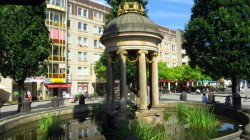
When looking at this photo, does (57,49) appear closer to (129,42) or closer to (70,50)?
(70,50)

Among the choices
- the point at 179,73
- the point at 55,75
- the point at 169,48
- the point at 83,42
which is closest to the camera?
the point at 55,75

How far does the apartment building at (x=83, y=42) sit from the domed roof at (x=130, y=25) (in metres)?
46.3

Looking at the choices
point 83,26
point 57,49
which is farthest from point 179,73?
point 57,49

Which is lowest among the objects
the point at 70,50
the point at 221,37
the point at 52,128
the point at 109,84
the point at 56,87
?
the point at 52,128

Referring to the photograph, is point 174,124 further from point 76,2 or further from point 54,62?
point 76,2

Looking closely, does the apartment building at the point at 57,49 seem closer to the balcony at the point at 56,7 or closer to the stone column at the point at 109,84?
the balcony at the point at 56,7

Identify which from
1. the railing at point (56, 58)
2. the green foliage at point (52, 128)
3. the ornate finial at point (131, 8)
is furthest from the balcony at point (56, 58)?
the green foliage at point (52, 128)

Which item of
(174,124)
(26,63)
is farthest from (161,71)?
(174,124)

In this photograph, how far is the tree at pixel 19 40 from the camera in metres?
27.2

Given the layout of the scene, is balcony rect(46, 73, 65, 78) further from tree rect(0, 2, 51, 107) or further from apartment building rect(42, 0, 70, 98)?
tree rect(0, 2, 51, 107)

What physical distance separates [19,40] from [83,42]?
39963mm

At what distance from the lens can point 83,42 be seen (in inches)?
2635

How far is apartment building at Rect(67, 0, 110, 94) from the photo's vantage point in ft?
209

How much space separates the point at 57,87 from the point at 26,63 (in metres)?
30.3
